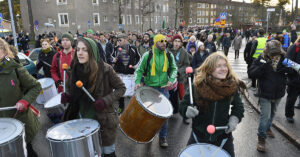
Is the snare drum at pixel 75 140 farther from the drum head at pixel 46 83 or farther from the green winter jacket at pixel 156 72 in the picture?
the drum head at pixel 46 83

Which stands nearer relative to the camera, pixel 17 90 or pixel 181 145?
pixel 17 90

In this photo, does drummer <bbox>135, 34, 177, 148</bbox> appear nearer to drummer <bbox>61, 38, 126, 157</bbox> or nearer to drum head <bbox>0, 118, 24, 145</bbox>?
drummer <bbox>61, 38, 126, 157</bbox>

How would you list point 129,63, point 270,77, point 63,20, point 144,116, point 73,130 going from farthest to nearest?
1. point 63,20
2. point 129,63
3. point 270,77
4. point 144,116
5. point 73,130

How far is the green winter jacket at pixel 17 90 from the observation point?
2.77 m

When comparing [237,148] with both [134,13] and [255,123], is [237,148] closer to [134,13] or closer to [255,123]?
[255,123]

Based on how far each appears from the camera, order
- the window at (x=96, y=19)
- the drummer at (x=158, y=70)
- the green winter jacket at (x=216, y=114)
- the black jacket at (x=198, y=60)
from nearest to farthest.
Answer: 1. the green winter jacket at (x=216, y=114)
2. the drummer at (x=158, y=70)
3. the black jacket at (x=198, y=60)
4. the window at (x=96, y=19)

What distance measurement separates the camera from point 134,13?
148 feet

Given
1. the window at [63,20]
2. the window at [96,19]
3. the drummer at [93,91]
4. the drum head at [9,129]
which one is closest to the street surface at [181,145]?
the drummer at [93,91]

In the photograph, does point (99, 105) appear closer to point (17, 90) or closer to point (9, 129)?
point (9, 129)

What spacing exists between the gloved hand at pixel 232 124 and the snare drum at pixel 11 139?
219 centimetres

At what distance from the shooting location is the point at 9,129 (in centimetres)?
244

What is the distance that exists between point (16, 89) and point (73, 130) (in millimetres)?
1071

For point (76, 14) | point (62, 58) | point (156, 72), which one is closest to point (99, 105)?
point (156, 72)

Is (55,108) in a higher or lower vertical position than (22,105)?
lower
